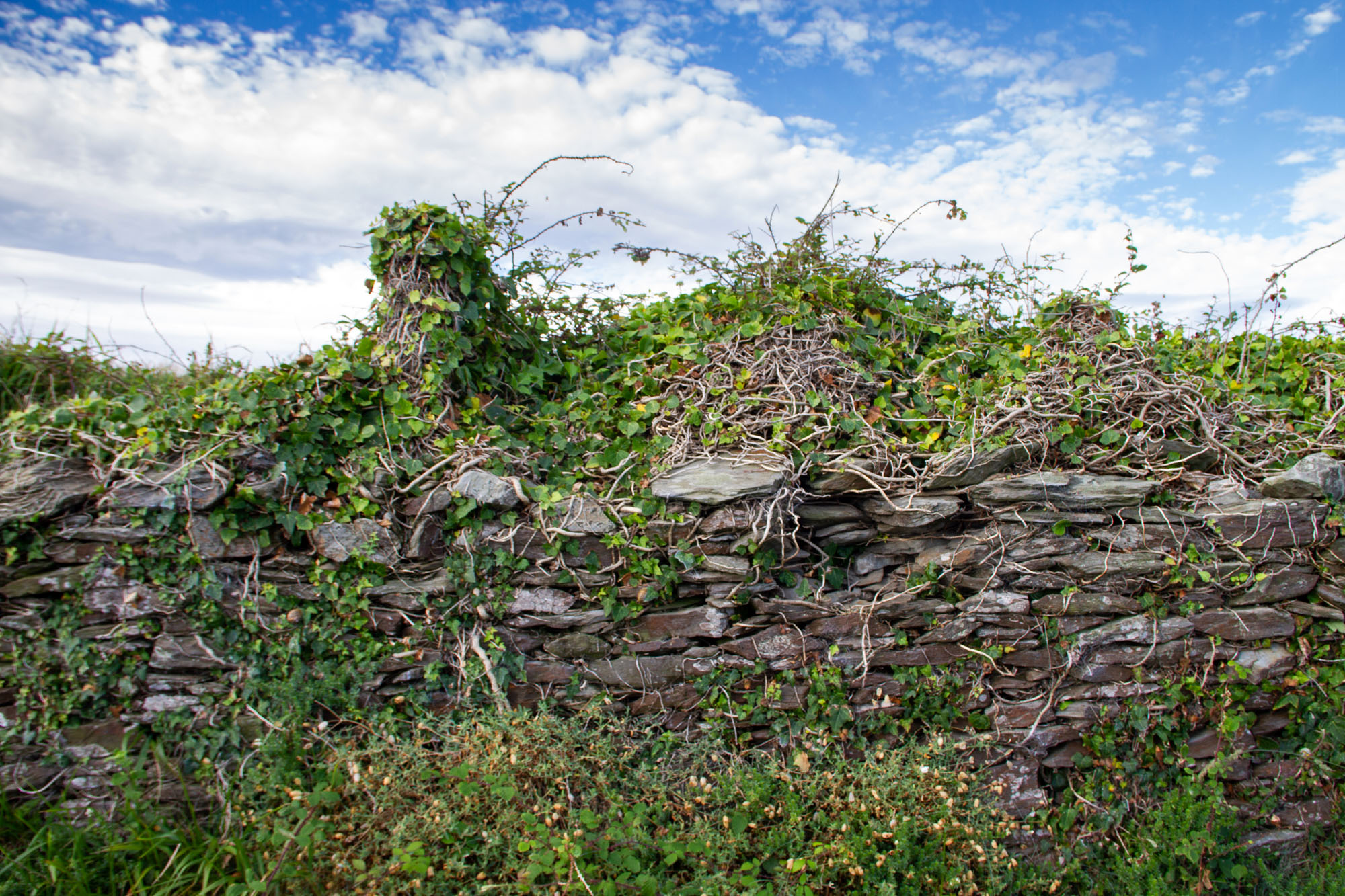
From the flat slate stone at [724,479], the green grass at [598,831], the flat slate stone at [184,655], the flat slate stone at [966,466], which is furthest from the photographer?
the flat slate stone at [966,466]

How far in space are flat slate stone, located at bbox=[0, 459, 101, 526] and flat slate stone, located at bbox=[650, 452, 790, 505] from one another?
10.9ft

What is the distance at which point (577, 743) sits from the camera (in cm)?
367

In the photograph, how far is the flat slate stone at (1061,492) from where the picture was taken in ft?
12.8

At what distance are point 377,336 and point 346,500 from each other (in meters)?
1.32

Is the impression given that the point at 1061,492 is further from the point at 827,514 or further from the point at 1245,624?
the point at 827,514

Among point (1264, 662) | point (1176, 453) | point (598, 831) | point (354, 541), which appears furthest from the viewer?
point (1176, 453)

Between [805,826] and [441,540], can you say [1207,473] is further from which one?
[441,540]

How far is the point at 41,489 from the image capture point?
370cm

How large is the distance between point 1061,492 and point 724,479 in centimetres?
201

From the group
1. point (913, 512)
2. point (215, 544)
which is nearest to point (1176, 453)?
point (913, 512)

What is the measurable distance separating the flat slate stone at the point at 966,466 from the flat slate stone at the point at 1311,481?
1.52m

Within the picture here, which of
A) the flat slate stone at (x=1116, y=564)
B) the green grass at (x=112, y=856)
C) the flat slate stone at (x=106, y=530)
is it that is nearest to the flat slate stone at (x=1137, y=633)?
the flat slate stone at (x=1116, y=564)

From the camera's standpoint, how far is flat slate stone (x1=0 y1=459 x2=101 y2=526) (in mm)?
3637

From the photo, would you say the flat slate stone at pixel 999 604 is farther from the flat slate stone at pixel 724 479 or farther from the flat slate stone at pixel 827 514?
the flat slate stone at pixel 724 479
